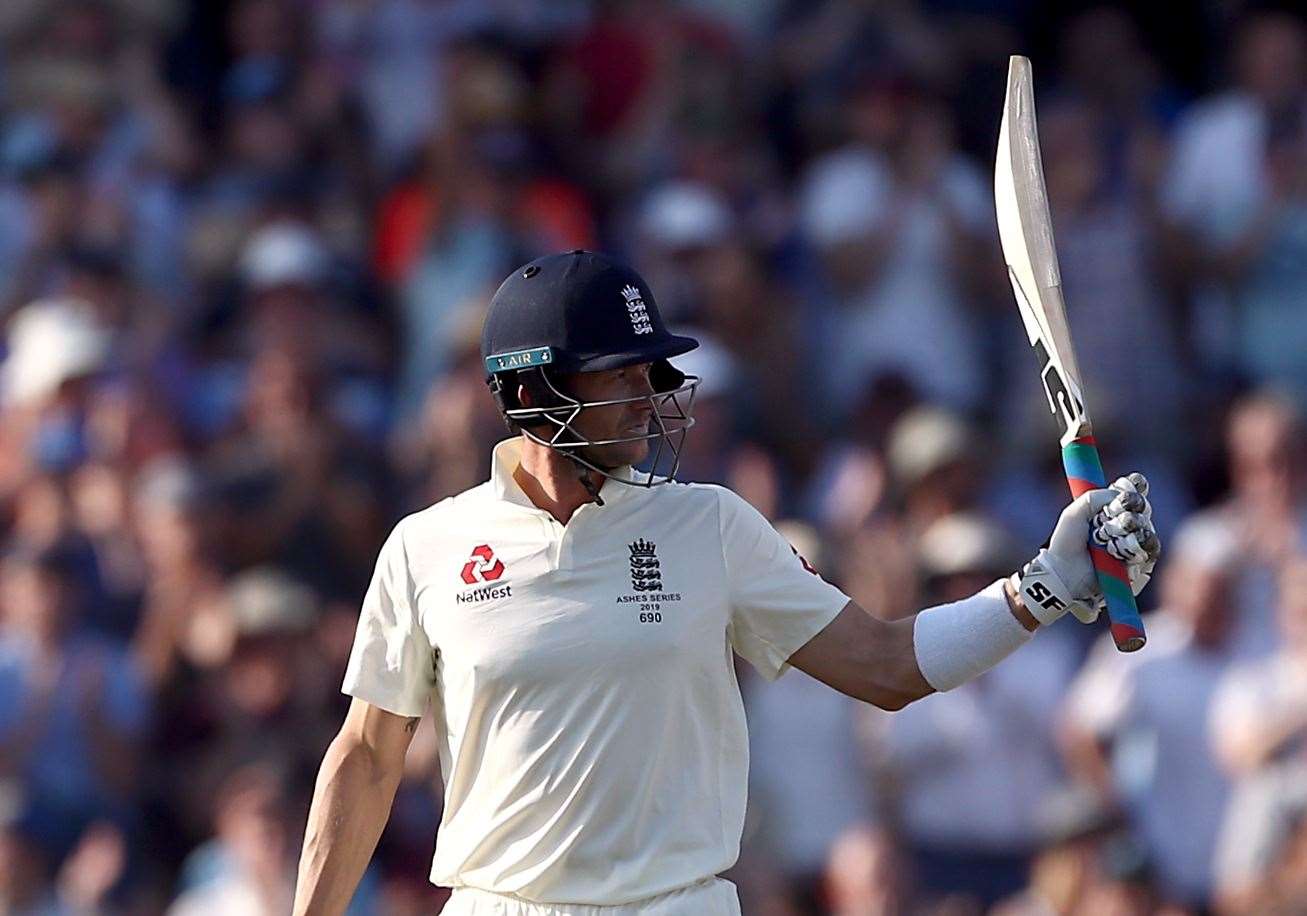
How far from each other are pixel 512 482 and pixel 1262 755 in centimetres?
387

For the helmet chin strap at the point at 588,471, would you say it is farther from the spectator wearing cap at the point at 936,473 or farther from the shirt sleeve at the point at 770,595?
the spectator wearing cap at the point at 936,473

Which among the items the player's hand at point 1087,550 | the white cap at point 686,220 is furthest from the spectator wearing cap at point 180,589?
the player's hand at point 1087,550

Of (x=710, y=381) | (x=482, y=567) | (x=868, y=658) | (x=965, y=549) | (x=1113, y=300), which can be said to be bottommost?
(x=965, y=549)

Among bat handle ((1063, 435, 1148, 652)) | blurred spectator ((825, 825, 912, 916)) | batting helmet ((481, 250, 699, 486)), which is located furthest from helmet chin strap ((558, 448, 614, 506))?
blurred spectator ((825, 825, 912, 916))

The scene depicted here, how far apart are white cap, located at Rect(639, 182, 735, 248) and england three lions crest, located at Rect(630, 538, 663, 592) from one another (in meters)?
4.84

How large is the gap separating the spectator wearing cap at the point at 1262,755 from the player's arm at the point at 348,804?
3.82 metres

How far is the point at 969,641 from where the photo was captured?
5.06 meters

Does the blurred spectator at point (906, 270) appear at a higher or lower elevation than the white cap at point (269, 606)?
higher

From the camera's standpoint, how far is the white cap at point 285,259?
32.0 ft

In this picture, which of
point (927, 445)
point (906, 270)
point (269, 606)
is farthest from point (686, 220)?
point (269, 606)

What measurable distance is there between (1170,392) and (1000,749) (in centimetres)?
212

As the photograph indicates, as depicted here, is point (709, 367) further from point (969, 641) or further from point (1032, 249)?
point (969, 641)

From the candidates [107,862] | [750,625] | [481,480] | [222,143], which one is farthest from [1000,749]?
[222,143]

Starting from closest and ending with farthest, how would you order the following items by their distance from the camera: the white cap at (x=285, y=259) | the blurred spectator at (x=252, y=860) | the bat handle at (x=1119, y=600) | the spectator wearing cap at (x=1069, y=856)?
the bat handle at (x=1119, y=600)
the blurred spectator at (x=252, y=860)
the spectator wearing cap at (x=1069, y=856)
the white cap at (x=285, y=259)
